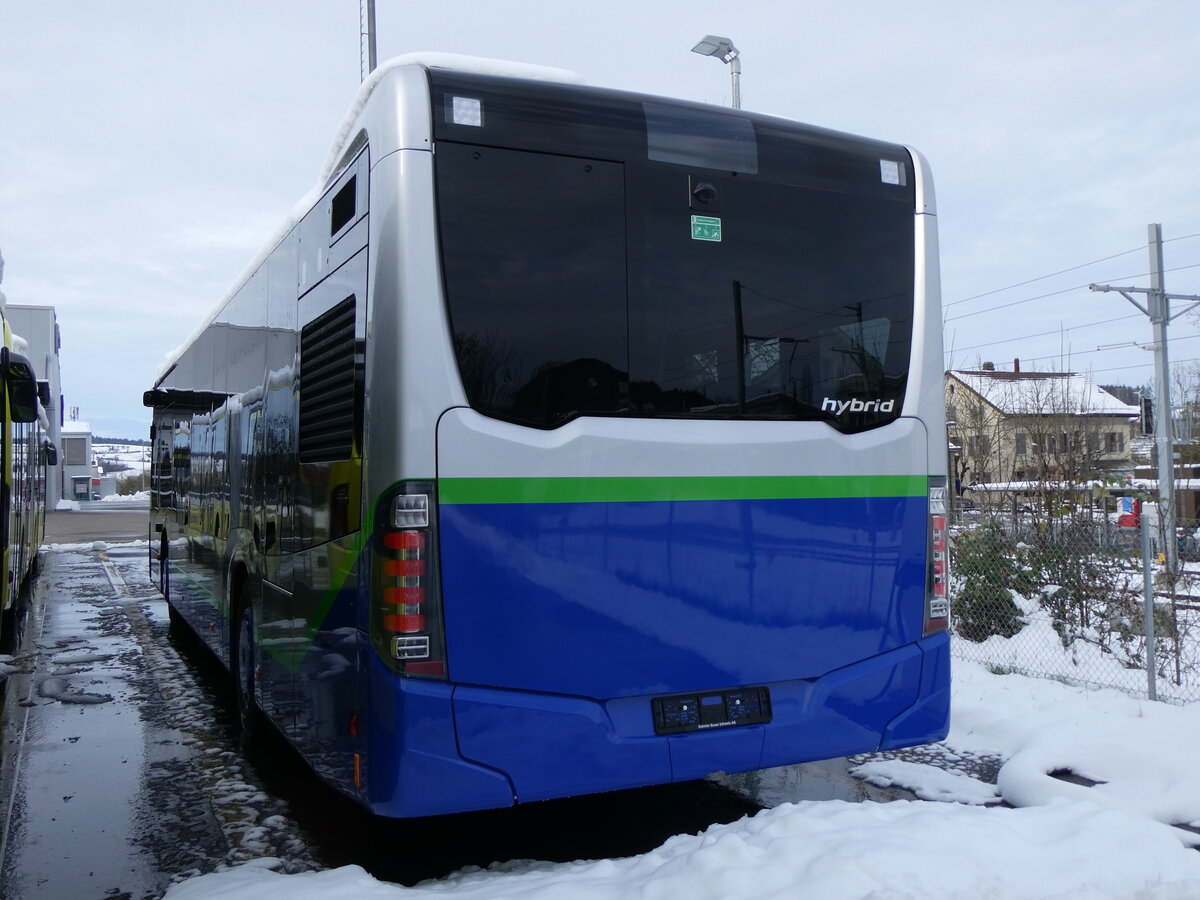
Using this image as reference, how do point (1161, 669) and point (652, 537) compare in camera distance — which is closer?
point (652, 537)

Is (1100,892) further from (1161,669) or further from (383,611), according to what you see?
(1161,669)

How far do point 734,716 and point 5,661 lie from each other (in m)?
8.66

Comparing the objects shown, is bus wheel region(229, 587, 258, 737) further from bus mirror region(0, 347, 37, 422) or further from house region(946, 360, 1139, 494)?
house region(946, 360, 1139, 494)

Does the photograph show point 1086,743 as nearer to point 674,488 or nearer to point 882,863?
point 882,863

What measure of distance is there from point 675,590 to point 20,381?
22.3 feet

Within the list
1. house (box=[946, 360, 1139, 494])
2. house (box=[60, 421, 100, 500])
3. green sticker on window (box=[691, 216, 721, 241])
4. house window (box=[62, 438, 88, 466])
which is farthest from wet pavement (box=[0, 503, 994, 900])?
house window (box=[62, 438, 88, 466])

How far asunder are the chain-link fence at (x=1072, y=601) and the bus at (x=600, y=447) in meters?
4.20

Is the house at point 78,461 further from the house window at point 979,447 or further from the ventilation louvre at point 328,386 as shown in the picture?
the ventilation louvre at point 328,386

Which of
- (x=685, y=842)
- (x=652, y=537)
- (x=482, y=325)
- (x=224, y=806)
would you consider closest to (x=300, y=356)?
(x=482, y=325)

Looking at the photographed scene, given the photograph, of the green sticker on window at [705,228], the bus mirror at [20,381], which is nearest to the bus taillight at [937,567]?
the green sticker on window at [705,228]

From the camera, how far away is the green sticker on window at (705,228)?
4.28 m

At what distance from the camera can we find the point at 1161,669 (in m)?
8.12

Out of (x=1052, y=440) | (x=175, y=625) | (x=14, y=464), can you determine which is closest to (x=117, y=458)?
(x=175, y=625)

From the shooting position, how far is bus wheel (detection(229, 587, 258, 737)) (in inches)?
245
